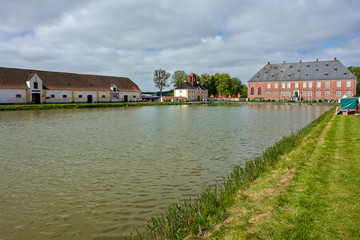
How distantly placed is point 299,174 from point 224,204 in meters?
2.71

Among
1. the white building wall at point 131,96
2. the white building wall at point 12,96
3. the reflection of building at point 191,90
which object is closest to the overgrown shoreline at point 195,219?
the white building wall at point 12,96

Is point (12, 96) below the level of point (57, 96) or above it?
below

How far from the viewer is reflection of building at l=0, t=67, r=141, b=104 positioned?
48250 mm

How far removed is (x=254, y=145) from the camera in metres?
12.9

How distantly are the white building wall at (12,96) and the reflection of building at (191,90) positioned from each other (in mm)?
51083

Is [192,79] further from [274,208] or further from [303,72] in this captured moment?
[274,208]

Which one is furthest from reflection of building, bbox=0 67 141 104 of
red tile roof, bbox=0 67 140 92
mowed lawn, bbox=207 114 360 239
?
mowed lawn, bbox=207 114 360 239

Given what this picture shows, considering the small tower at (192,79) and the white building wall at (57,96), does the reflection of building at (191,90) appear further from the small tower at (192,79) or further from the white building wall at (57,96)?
the white building wall at (57,96)

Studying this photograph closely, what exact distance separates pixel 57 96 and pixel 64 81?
4530mm

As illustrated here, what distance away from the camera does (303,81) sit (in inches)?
2864

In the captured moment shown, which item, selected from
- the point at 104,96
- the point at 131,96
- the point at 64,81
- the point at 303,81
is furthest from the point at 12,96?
the point at 303,81

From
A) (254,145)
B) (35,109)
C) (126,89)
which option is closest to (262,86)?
(126,89)

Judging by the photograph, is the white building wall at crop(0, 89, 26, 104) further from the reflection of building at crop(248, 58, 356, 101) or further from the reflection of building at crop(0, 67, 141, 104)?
the reflection of building at crop(248, 58, 356, 101)

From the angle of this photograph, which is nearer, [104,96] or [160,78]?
[104,96]
